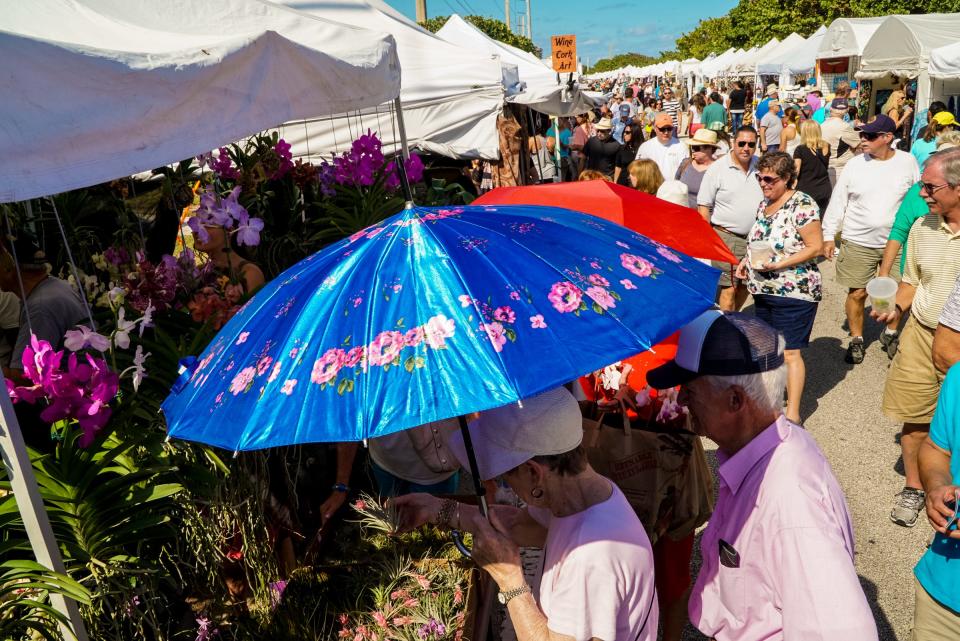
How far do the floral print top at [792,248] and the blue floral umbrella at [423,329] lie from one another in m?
3.23

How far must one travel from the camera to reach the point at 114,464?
239cm

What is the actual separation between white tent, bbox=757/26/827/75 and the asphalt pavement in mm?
23614

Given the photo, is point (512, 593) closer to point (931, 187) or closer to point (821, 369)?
point (931, 187)

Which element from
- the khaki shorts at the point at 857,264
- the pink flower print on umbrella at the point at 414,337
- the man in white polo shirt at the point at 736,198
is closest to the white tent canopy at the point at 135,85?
the pink flower print on umbrella at the point at 414,337

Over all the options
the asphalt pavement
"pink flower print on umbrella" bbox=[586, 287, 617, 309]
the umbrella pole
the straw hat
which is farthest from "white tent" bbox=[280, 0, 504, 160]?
"pink flower print on umbrella" bbox=[586, 287, 617, 309]

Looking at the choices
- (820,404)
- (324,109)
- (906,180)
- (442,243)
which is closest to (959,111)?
(906,180)

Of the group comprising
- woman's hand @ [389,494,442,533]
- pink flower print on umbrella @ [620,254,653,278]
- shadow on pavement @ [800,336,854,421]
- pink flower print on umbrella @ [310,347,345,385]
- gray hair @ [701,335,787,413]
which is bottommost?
shadow on pavement @ [800,336,854,421]

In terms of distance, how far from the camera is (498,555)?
2.02 metres

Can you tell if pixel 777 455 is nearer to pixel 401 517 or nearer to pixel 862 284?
pixel 401 517

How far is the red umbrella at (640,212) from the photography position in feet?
12.4

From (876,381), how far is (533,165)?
292 inches

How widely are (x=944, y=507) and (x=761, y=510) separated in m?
0.68

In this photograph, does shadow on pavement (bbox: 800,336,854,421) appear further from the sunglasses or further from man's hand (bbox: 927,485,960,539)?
man's hand (bbox: 927,485,960,539)

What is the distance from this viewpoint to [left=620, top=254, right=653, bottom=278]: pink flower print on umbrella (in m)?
1.97
